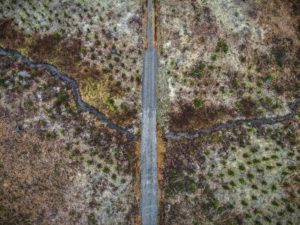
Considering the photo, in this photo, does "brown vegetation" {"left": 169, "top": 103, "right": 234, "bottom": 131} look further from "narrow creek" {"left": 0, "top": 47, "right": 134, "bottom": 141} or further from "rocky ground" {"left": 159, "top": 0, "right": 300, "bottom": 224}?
"narrow creek" {"left": 0, "top": 47, "right": 134, "bottom": 141}

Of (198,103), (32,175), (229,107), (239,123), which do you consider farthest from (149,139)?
(32,175)

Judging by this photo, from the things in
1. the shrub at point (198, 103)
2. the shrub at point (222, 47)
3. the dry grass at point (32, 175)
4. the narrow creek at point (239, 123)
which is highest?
the shrub at point (222, 47)

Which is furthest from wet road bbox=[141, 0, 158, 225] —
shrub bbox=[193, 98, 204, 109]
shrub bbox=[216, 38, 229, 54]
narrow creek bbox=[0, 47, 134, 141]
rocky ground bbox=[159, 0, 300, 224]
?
shrub bbox=[216, 38, 229, 54]

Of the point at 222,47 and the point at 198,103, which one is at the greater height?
the point at 222,47

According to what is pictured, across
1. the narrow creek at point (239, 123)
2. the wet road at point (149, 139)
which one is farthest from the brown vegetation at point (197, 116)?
the wet road at point (149, 139)

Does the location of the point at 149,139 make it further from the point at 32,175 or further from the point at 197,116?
the point at 32,175

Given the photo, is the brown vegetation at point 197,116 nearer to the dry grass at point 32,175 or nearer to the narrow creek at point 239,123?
the narrow creek at point 239,123

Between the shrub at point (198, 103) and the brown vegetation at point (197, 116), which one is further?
the shrub at point (198, 103)

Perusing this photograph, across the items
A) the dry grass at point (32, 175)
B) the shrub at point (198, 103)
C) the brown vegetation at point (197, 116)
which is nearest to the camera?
the dry grass at point (32, 175)
